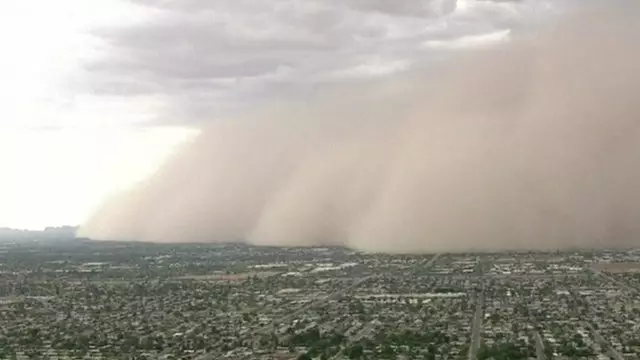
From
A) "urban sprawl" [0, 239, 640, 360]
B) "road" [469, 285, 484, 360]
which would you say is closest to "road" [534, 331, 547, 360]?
"urban sprawl" [0, 239, 640, 360]

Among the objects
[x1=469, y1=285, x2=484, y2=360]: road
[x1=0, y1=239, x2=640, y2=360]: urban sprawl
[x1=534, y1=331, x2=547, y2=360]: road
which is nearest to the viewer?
[x1=534, y1=331, x2=547, y2=360]: road

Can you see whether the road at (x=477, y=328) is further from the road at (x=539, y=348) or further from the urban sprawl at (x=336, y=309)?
the road at (x=539, y=348)

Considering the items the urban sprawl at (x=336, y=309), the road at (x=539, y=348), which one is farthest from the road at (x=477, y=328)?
the road at (x=539, y=348)

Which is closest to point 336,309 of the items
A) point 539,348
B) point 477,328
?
point 477,328

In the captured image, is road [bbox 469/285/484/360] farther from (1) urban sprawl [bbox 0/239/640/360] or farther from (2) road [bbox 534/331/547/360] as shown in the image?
(2) road [bbox 534/331/547/360]

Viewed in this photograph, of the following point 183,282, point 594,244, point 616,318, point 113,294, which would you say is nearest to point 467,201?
point 594,244

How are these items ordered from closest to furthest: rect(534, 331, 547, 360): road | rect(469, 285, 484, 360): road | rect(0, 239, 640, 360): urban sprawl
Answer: rect(534, 331, 547, 360): road, rect(469, 285, 484, 360): road, rect(0, 239, 640, 360): urban sprawl

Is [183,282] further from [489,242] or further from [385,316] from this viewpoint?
[489,242]

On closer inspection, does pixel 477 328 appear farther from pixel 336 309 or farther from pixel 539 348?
pixel 336 309
